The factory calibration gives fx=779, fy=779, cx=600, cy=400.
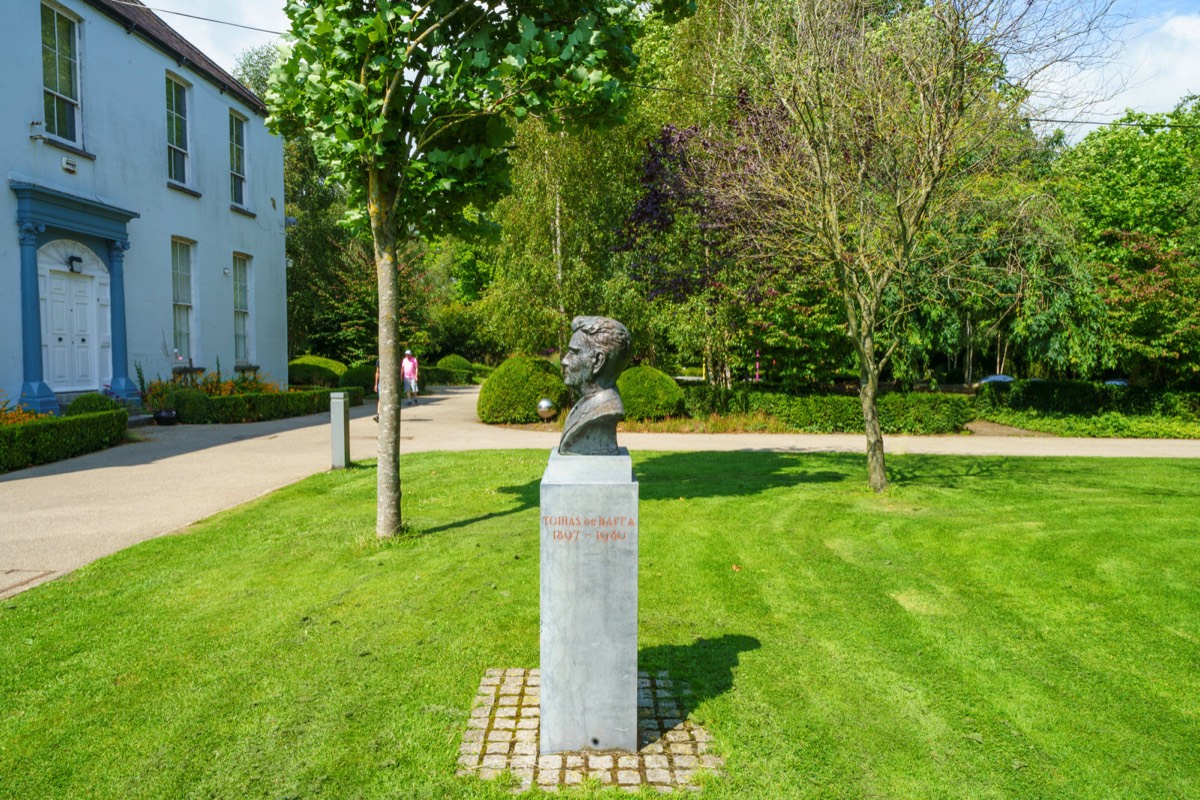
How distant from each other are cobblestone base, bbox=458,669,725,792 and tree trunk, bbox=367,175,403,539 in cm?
367

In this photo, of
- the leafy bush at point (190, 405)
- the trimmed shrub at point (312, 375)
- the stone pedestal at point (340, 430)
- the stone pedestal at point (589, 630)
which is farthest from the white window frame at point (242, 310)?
the stone pedestal at point (589, 630)

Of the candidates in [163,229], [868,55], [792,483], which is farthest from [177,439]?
[868,55]

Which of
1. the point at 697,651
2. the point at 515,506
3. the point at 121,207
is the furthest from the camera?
the point at 121,207

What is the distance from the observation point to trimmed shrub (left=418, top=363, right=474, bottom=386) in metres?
40.2

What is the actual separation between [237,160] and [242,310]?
4.52 m

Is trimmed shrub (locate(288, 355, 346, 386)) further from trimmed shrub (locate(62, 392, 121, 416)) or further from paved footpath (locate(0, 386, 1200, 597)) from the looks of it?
trimmed shrub (locate(62, 392, 121, 416))

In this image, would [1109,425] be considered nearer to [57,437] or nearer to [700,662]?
[700,662]

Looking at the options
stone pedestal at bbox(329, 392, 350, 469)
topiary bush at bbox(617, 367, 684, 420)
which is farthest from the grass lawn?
topiary bush at bbox(617, 367, 684, 420)

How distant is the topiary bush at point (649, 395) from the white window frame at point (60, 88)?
42.9 ft

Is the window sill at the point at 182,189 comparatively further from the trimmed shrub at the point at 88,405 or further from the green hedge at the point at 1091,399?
the green hedge at the point at 1091,399

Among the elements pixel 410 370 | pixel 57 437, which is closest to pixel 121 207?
pixel 57 437

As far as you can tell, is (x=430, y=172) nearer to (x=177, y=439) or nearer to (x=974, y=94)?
(x=974, y=94)

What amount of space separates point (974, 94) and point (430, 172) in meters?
6.48

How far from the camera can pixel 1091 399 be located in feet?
69.1
